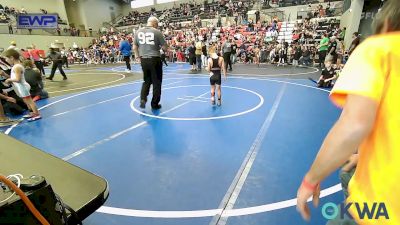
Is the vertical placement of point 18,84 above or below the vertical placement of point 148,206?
above

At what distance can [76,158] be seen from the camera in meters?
3.79

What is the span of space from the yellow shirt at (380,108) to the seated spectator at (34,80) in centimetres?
828

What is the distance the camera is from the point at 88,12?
111ft

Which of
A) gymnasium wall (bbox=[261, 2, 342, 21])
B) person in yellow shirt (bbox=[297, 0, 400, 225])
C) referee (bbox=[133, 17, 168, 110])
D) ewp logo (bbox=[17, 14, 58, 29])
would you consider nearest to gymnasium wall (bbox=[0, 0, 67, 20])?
ewp logo (bbox=[17, 14, 58, 29])

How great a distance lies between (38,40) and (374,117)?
30.9 metres

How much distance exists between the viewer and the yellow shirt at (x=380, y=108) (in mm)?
766

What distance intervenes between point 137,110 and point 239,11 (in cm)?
2311

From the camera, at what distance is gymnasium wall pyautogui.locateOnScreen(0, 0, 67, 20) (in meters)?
26.6

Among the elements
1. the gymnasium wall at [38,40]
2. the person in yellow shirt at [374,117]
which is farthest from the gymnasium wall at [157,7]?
the person in yellow shirt at [374,117]

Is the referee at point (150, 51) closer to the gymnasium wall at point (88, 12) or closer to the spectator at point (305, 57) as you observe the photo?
the spectator at point (305, 57)

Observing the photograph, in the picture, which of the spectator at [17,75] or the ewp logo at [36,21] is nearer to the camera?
the spectator at [17,75]

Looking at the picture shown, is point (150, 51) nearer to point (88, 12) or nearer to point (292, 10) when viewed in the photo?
point (292, 10)

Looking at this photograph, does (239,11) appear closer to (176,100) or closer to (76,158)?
(176,100)

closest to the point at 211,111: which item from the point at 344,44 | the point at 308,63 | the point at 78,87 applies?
the point at 78,87
